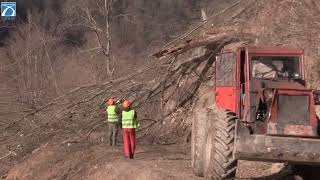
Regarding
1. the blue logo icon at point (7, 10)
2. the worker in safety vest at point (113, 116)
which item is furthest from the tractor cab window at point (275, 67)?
the blue logo icon at point (7, 10)

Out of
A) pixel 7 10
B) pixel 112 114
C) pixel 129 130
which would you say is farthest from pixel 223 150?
pixel 7 10

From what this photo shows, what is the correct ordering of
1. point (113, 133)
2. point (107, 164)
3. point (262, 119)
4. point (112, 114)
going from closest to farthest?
point (262, 119), point (107, 164), point (112, 114), point (113, 133)

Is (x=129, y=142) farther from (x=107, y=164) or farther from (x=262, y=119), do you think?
(x=262, y=119)

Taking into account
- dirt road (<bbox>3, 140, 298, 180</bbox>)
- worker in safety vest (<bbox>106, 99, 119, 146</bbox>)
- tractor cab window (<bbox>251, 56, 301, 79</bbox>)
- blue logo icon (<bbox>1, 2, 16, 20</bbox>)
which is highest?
blue logo icon (<bbox>1, 2, 16, 20</bbox>)

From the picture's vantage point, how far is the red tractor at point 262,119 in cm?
887

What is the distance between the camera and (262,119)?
959 centimetres

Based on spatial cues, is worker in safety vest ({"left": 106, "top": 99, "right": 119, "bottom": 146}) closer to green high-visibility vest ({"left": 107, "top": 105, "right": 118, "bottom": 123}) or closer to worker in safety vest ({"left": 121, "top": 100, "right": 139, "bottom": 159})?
green high-visibility vest ({"left": 107, "top": 105, "right": 118, "bottom": 123})

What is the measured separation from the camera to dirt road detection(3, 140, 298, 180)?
1240 cm

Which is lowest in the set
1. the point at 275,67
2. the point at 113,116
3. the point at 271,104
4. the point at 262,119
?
the point at 113,116

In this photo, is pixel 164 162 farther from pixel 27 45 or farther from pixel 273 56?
pixel 27 45

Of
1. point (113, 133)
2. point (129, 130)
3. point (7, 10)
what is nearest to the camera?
point (129, 130)

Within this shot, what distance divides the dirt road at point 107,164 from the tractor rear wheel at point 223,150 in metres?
1.85

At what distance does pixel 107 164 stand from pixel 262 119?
558 cm

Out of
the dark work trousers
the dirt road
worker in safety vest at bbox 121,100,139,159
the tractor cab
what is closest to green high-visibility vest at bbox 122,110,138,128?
worker in safety vest at bbox 121,100,139,159
